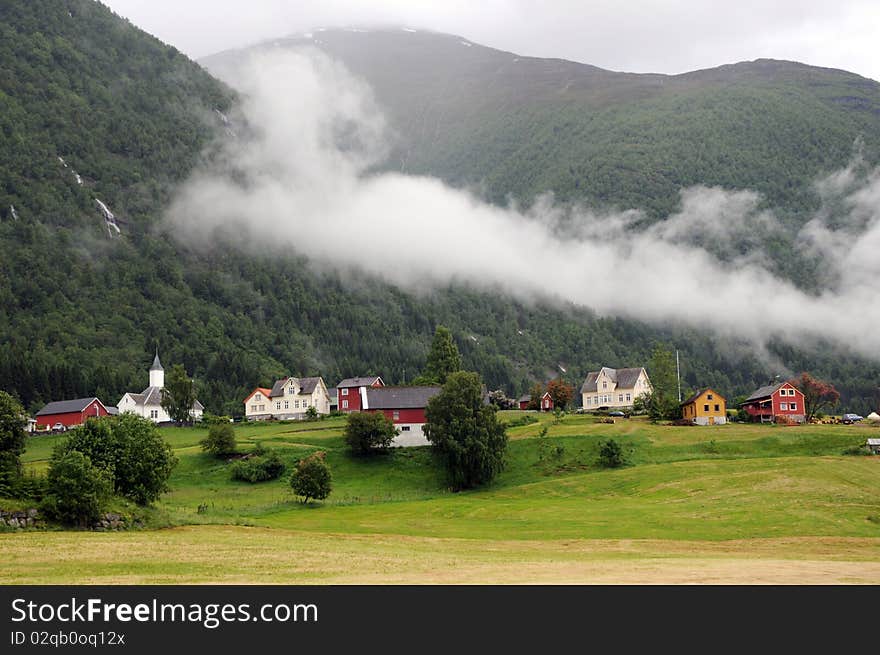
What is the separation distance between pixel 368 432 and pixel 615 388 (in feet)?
226

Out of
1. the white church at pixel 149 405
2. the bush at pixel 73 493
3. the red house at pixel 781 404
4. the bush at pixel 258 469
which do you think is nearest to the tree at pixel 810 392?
the red house at pixel 781 404

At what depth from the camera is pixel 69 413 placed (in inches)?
5650

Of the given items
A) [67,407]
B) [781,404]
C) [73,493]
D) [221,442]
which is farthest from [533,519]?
[67,407]

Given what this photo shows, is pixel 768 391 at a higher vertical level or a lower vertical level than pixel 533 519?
higher

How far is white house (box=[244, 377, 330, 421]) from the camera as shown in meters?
162

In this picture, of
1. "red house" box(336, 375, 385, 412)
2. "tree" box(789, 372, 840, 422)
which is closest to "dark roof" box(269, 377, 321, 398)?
"red house" box(336, 375, 385, 412)

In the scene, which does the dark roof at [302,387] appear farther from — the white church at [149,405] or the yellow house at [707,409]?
the yellow house at [707,409]

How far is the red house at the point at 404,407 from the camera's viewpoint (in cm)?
11075

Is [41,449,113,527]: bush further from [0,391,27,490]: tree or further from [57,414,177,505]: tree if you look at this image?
[57,414,177,505]: tree

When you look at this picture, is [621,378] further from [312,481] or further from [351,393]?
[312,481]

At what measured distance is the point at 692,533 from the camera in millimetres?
56875
